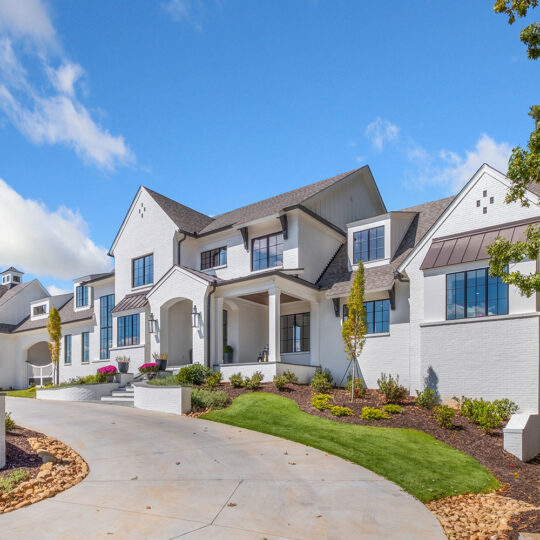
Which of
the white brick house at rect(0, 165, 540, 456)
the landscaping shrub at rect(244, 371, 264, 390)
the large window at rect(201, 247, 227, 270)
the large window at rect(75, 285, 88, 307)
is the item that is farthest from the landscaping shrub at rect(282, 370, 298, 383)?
the large window at rect(75, 285, 88, 307)

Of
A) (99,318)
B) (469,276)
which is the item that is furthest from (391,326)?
(99,318)

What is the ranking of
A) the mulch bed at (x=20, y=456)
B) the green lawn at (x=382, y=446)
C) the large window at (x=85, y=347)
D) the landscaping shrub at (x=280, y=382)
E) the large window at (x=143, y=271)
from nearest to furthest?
the mulch bed at (x=20, y=456) < the green lawn at (x=382, y=446) < the landscaping shrub at (x=280, y=382) < the large window at (x=143, y=271) < the large window at (x=85, y=347)

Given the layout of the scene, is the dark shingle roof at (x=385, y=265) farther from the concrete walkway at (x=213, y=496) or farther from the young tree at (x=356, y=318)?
the concrete walkway at (x=213, y=496)

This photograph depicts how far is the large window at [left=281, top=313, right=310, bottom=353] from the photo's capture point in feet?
70.9

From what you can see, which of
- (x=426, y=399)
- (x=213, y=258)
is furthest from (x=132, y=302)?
(x=426, y=399)

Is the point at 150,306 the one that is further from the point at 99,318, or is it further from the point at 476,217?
the point at 476,217

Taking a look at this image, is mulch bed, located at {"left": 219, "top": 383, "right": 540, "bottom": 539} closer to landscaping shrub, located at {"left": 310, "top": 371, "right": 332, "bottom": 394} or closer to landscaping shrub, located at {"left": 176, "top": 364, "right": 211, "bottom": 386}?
landscaping shrub, located at {"left": 310, "top": 371, "right": 332, "bottom": 394}

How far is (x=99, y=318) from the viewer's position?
27.7 metres

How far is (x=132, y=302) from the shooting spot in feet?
79.5

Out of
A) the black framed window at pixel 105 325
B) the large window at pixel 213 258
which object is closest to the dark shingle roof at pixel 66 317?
the black framed window at pixel 105 325

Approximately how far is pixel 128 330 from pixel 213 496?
58.3 feet

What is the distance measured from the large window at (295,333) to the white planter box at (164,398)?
6873mm

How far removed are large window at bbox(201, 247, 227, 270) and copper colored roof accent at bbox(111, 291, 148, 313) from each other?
3223 millimetres

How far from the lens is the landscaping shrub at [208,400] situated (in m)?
15.7
